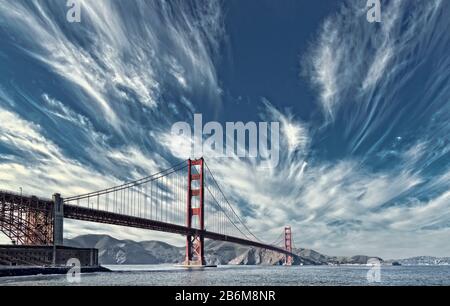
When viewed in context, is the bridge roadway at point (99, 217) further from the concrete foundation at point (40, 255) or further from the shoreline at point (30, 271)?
the shoreline at point (30, 271)

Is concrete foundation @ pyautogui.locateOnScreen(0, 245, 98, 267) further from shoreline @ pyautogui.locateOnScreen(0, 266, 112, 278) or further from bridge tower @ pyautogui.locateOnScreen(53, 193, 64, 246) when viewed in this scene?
shoreline @ pyautogui.locateOnScreen(0, 266, 112, 278)

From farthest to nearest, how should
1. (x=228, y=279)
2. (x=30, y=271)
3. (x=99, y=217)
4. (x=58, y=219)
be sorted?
(x=99, y=217) → (x=58, y=219) → (x=30, y=271) → (x=228, y=279)

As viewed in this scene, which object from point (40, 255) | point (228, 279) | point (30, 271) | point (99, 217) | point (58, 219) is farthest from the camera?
point (99, 217)

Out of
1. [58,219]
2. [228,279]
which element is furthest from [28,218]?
[228,279]

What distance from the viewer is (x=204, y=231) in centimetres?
12381

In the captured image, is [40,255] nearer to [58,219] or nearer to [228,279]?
[58,219]

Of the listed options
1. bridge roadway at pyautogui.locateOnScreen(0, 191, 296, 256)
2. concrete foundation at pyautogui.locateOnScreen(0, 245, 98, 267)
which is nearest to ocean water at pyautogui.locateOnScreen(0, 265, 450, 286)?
concrete foundation at pyautogui.locateOnScreen(0, 245, 98, 267)

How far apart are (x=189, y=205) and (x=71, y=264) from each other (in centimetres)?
5473

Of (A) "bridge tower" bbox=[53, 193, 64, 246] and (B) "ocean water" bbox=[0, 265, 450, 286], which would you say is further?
(A) "bridge tower" bbox=[53, 193, 64, 246]

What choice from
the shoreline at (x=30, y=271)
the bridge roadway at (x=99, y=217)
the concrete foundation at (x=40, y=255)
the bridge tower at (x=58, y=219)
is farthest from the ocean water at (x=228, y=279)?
the bridge roadway at (x=99, y=217)

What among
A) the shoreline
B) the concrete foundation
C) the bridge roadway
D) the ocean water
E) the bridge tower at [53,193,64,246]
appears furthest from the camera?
the bridge tower at [53,193,64,246]

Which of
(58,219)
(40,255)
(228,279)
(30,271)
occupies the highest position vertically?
(58,219)

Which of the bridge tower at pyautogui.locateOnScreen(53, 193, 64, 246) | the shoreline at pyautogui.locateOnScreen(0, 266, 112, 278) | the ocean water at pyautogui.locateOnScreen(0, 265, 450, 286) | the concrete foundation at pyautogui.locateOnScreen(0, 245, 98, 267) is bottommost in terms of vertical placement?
the ocean water at pyautogui.locateOnScreen(0, 265, 450, 286)
